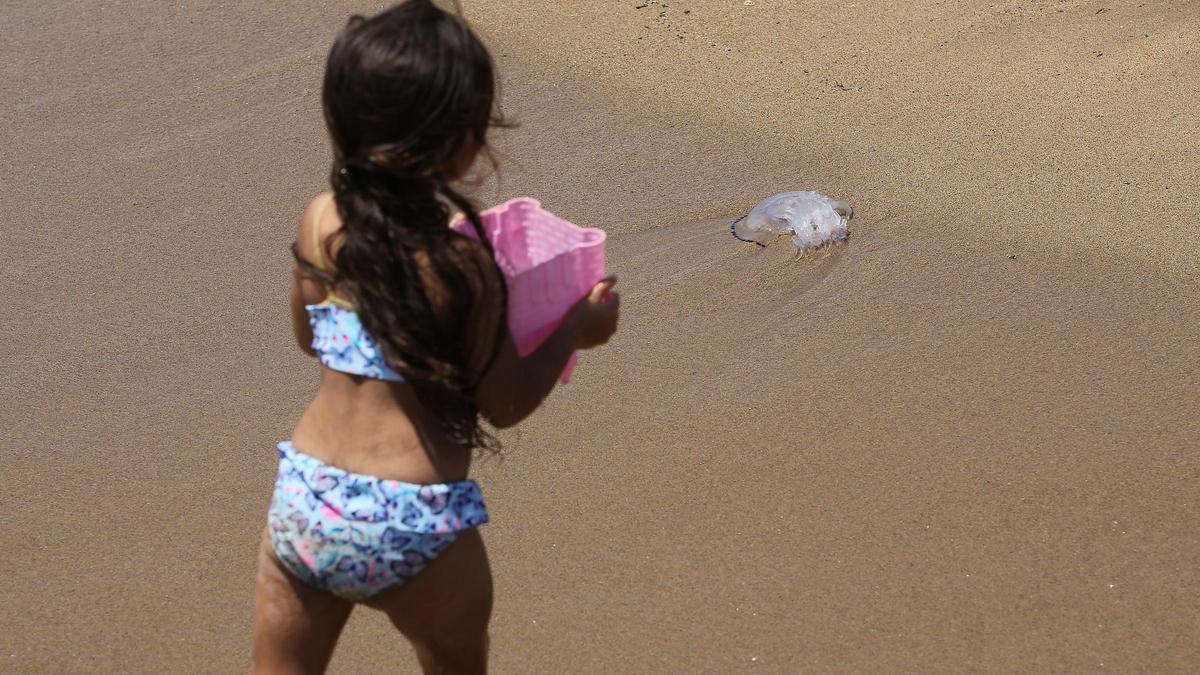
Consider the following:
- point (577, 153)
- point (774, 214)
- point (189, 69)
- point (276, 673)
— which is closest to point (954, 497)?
point (774, 214)

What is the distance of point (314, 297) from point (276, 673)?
605 mm

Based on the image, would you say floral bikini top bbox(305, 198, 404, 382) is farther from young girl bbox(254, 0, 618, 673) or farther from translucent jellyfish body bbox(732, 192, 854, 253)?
translucent jellyfish body bbox(732, 192, 854, 253)

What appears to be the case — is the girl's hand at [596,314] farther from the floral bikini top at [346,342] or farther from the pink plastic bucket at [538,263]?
the floral bikini top at [346,342]

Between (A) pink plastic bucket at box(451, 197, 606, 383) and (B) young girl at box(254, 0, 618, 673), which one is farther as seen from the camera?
(A) pink plastic bucket at box(451, 197, 606, 383)

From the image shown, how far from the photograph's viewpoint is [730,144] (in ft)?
17.8

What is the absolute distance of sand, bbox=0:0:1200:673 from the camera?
3.26 metres

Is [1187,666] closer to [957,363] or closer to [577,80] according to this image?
[957,363]

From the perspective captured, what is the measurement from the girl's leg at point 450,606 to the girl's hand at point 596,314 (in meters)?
0.36

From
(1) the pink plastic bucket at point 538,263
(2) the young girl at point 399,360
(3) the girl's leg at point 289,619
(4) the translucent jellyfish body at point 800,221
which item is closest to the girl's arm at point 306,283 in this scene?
(2) the young girl at point 399,360

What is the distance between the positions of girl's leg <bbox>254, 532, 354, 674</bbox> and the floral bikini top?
1.14ft

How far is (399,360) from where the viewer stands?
199 cm

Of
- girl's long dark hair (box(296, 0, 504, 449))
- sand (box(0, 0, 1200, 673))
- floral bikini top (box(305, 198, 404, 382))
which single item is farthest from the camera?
sand (box(0, 0, 1200, 673))

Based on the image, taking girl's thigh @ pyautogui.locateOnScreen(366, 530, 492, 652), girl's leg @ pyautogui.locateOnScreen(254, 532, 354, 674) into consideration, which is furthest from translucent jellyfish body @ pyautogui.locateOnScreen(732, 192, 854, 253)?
girl's leg @ pyautogui.locateOnScreen(254, 532, 354, 674)

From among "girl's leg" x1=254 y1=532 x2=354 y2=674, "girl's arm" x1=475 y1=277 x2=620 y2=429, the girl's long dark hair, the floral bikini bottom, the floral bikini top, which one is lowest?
"girl's leg" x1=254 y1=532 x2=354 y2=674
